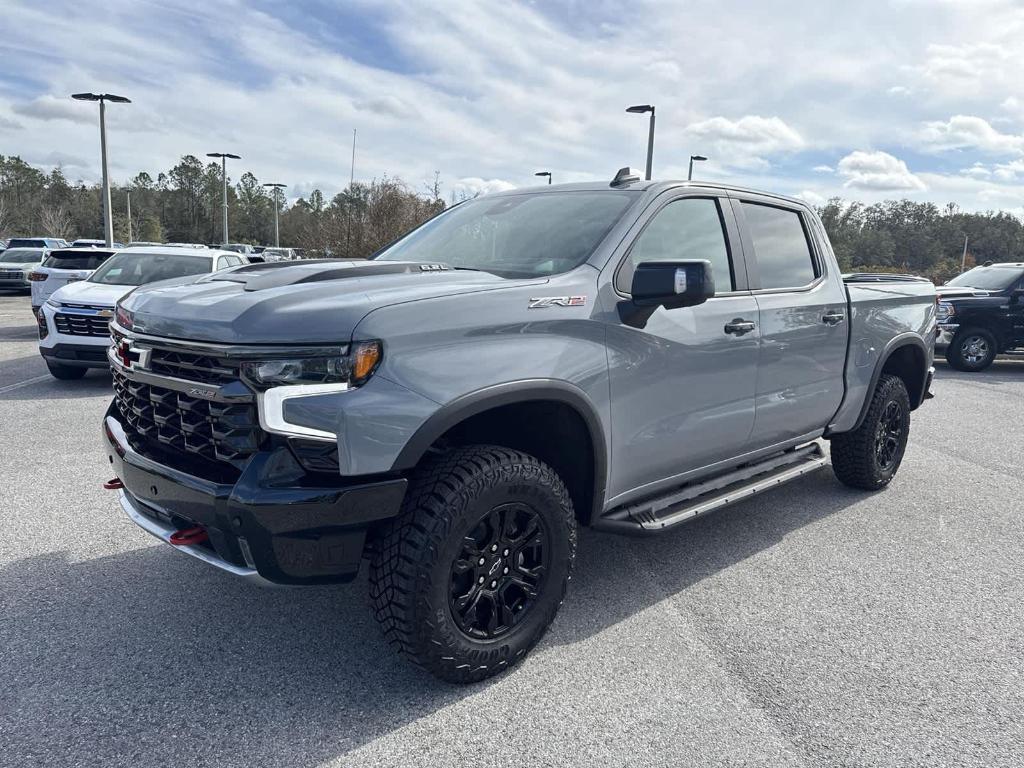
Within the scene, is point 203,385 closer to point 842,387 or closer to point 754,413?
point 754,413

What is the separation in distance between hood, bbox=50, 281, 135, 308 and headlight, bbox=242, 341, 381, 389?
6904 millimetres

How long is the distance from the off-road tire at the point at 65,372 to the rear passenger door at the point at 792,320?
7.98m

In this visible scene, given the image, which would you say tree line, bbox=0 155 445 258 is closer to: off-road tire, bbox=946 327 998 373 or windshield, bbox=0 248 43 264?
windshield, bbox=0 248 43 264

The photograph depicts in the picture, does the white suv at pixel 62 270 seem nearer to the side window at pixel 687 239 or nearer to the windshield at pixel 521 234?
the windshield at pixel 521 234

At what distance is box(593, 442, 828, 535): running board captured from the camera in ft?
10.6

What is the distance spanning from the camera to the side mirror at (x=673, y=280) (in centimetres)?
286

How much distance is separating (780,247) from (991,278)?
11094 millimetres

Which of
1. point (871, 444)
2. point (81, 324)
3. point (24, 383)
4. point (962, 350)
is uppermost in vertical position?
point (81, 324)

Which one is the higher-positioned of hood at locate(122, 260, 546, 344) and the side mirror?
the side mirror

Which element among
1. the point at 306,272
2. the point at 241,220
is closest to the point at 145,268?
the point at 306,272

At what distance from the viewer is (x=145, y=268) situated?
974 centimetres

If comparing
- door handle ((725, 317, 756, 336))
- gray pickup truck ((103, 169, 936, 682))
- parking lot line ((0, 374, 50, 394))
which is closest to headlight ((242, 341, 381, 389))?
gray pickup truck ((103, 169, 936, 682))

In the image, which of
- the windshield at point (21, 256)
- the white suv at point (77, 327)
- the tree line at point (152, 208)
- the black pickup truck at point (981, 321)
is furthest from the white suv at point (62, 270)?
the tree line at point (152, 208)

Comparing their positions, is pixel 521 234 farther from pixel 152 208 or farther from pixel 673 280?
pixel 152 208
